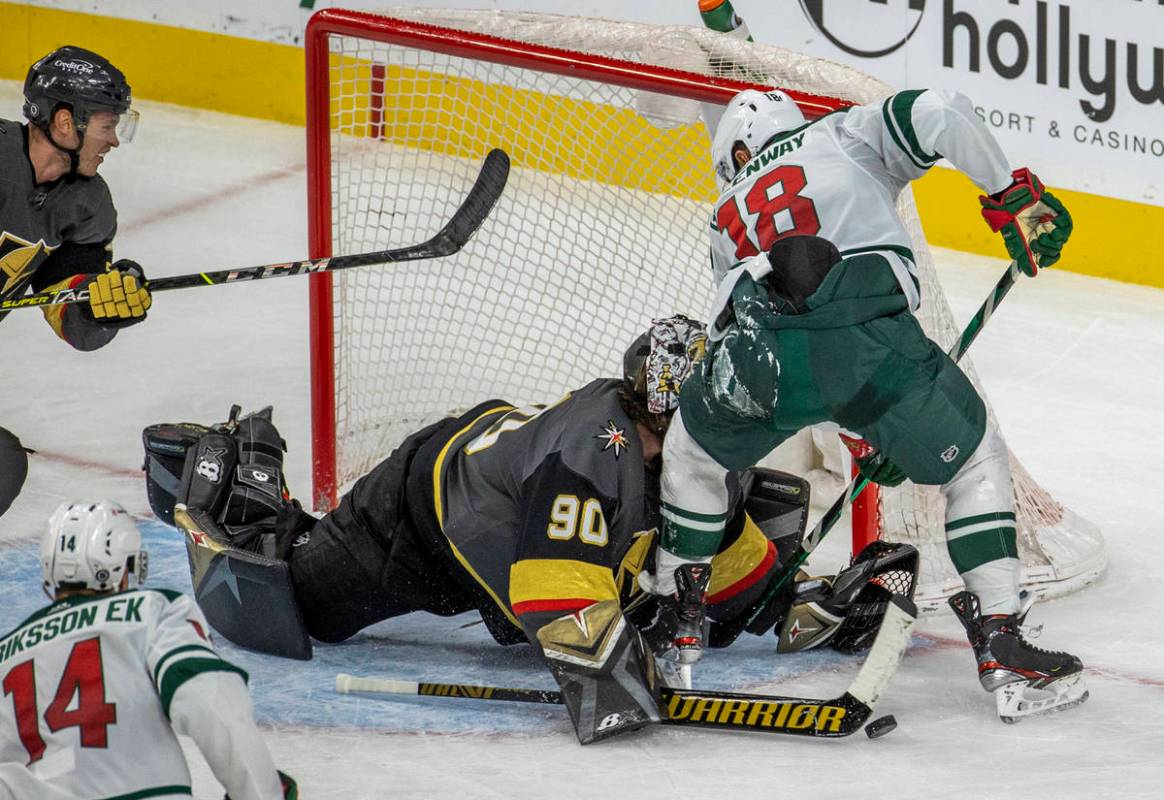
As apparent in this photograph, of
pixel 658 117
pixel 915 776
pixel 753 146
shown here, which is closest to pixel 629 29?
pixel 658 117

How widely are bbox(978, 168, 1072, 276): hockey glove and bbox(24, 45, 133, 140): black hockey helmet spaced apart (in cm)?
164

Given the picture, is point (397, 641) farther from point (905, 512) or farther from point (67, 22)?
point (67, 22)

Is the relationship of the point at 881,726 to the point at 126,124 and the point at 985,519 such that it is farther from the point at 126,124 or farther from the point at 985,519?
the point at 126,124

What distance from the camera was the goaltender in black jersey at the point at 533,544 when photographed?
2.98 metres

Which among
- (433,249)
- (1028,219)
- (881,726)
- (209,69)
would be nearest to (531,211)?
(433,249)

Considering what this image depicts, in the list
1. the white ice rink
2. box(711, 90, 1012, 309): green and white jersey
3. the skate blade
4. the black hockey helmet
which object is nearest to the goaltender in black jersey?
the white ice rink

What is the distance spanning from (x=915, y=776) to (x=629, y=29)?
6.01 feet

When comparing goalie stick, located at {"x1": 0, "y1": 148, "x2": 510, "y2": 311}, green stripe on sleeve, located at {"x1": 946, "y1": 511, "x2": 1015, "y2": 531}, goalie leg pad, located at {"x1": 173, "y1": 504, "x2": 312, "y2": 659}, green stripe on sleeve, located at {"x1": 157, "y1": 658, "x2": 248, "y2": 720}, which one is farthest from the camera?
goalie stick, located at {"x1": 0, "y1": 148, "x2": 510, "y2": 311}

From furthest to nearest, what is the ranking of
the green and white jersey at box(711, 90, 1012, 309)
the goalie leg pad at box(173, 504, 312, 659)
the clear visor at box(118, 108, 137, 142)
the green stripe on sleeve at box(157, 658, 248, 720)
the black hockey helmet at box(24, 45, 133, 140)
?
the clear visor at box(118, 108, 137, 142), the black hockey helmet at box(24, 45, 133, 140), the goalie leg pad at box(173, 504, 312, 659), the green and white jersey at box(711, 90, 1012, 309), the green stripe on sleeve at box(157, 658, 248, 720)

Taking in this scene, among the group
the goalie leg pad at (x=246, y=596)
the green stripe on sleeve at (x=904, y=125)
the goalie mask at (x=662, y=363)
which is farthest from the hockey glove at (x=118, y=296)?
the green stripe on sleeve at (x=904, y=125)

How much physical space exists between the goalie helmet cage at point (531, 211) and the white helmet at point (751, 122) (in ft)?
0.41

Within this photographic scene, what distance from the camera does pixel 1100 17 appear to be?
5.36 metres

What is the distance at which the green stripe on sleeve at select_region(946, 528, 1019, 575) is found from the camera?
3.02m

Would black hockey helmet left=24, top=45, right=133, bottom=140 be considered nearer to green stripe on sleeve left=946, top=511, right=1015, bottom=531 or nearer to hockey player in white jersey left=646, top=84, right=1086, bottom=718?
hockey player in white jersey left=646, top=84, right=1086, bottom=718
